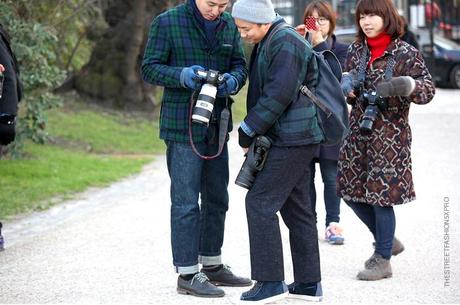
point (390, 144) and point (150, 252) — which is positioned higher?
point (390, 144)

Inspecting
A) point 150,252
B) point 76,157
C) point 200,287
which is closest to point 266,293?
point 200,287

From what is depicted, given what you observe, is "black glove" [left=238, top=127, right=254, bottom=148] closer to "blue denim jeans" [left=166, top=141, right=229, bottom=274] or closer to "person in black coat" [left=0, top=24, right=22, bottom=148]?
"blue denim jeans" [left=166, top=141, right=229, bottom=274]

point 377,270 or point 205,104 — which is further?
point 377,270

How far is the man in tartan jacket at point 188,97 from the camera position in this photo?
5.78m

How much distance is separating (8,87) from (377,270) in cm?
276

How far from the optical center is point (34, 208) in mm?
9250

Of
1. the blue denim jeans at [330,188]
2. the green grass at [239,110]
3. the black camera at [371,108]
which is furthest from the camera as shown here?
the green grass at [239,110]

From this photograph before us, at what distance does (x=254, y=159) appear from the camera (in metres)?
5.43

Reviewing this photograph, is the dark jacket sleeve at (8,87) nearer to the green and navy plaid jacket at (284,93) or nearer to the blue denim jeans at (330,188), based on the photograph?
the green and navy plaid jacket at (284,93)

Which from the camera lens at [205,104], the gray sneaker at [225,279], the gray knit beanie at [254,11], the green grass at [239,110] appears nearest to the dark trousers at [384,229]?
the gray sneaker at [225,279]

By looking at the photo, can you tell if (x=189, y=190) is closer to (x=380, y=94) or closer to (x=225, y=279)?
(x=225, y=279)

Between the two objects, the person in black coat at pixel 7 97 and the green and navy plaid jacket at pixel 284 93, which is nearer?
the green and navy plaid jacket at pixel 284 93

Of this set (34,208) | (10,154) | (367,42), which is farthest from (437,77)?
(367,42)

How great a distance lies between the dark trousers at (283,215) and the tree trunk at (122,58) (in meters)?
11.3
